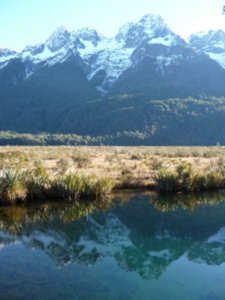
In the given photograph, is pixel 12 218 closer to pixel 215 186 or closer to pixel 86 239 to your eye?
pixel 86 239

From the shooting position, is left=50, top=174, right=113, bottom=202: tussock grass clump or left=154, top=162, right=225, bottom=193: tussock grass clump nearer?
left=50, top=174, right=113, bottom=202: tussock grass clump

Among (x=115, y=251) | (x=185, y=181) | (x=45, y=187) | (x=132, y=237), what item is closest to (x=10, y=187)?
(x=45, y=187)

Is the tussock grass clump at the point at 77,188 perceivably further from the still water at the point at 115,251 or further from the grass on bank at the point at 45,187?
the still water at the point at 115,251

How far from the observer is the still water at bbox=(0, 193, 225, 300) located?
429 inches

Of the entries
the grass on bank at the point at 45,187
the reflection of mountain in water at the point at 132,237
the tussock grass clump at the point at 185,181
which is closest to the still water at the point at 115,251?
the reflection of mountain in water at the point at 132,237

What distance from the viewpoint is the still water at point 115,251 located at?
1091 centimetres

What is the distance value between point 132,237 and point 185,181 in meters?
9.41

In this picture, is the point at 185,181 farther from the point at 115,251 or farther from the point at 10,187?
the point at 115,251

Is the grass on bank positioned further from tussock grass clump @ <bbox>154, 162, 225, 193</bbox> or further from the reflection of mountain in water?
tussock grass clump @ <bbox>154, 162, 225, 193</bbox>

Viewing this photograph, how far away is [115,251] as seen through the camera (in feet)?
46.4

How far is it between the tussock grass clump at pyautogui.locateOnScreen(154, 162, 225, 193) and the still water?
9.40ft

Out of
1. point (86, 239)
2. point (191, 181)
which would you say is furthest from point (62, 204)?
point (191, 181)

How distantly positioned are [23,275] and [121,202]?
9506 mm

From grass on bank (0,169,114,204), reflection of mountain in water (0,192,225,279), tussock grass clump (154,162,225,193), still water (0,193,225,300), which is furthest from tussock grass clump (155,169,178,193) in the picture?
reflection of mountain in water (0,192,225,279)
